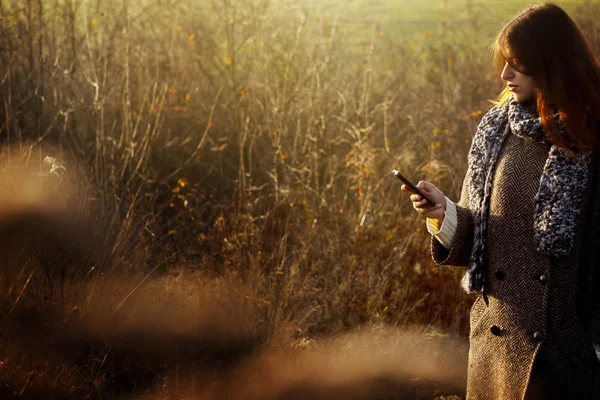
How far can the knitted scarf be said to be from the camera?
2014 millimetres

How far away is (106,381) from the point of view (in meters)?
3.33

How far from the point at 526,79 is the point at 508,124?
0.55ft

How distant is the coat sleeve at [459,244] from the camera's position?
2.24 m

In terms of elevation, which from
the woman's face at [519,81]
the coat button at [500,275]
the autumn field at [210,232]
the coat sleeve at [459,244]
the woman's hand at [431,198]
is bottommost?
the autumn field at [210,232]

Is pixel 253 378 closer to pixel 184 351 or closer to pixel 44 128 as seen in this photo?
pixel 184 351

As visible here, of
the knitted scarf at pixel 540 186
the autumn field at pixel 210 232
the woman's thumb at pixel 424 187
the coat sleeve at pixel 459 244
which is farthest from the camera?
the autumn field at pixel 210 232

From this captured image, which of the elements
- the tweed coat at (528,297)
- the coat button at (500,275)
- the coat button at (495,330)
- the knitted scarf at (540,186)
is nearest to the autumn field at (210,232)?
the knitted scarf at (540,186)

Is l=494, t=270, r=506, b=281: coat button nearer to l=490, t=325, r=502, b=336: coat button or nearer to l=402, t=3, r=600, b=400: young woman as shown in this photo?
l=402, t=3, r=600, b=400: young woman

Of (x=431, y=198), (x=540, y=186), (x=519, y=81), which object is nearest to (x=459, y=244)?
(x=431, y=198)

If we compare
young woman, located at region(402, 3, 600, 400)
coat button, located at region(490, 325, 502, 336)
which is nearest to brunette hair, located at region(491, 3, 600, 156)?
young woman, located at region(402, 3, 600, 400)

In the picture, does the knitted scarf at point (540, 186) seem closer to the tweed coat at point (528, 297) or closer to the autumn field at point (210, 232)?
the tweed coat at point (528, 297)

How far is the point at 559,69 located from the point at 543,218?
0.44 metres

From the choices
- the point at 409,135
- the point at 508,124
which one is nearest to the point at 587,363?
the point at 508,124

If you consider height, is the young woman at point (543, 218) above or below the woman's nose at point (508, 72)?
below
